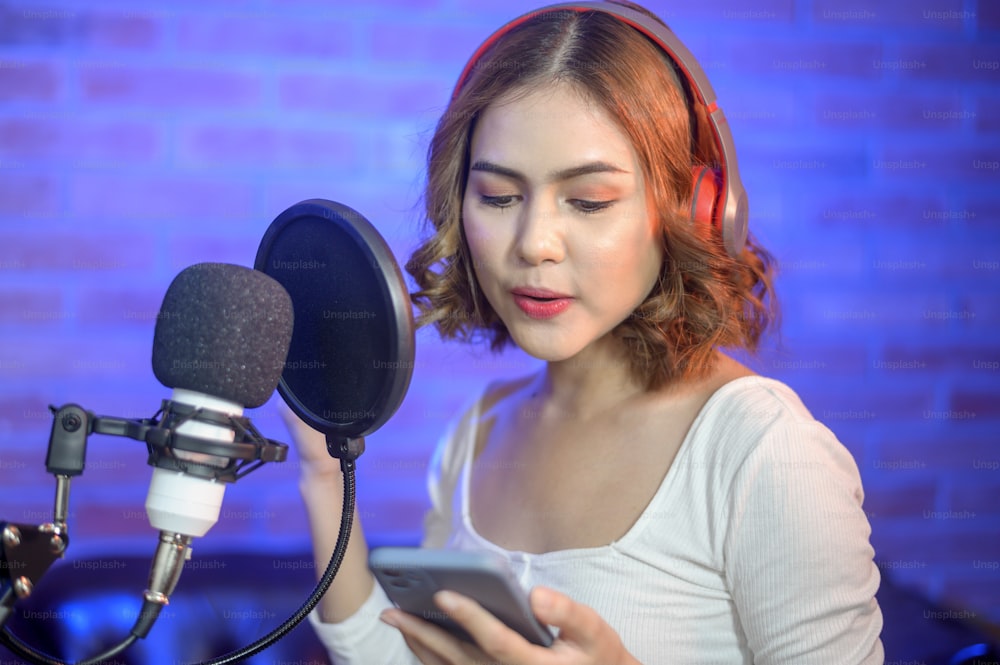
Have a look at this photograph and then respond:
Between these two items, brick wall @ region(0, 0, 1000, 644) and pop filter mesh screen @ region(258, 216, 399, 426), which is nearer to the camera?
pop filter mesh screen @ region(258, 216, 399, 426)

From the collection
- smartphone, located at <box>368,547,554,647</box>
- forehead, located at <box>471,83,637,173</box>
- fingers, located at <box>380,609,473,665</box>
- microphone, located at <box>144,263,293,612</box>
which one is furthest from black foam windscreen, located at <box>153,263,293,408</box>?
forehead, located at <box>471,83,637,173</box>

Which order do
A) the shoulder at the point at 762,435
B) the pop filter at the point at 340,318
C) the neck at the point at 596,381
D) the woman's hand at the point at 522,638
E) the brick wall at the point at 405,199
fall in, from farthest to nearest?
the brick wall at the point at 405,199, the neck at the point at 596,381, the shoulder at the point at 762,435, the woman's hand at the point at 522,638, the pop filter at the point at 340,318

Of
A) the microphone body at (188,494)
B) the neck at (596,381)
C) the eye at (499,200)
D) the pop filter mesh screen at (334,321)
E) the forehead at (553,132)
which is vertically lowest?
the neck at (596,381)

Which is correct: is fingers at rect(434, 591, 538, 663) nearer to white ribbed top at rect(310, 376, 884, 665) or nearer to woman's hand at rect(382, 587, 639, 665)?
woman's hand at rect(382, 587, 639, 665)

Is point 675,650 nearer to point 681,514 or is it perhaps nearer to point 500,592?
point 681,514

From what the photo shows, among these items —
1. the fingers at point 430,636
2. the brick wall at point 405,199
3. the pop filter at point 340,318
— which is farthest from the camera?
the brick wall at point 405,199

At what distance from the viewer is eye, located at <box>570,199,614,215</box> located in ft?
3.62

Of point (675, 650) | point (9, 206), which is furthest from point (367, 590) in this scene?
point (9, 206)

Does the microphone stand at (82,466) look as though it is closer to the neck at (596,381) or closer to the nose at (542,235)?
the nose at (542,235)

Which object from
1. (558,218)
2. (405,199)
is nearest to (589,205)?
(558,218)

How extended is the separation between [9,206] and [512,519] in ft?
3.94

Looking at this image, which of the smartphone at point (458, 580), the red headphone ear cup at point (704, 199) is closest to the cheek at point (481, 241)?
the red headphone ear cup at point (704, 199)

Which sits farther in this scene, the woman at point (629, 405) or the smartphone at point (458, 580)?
the woman at point (629, 405)

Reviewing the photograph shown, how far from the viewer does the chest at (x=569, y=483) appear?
1.20 m
